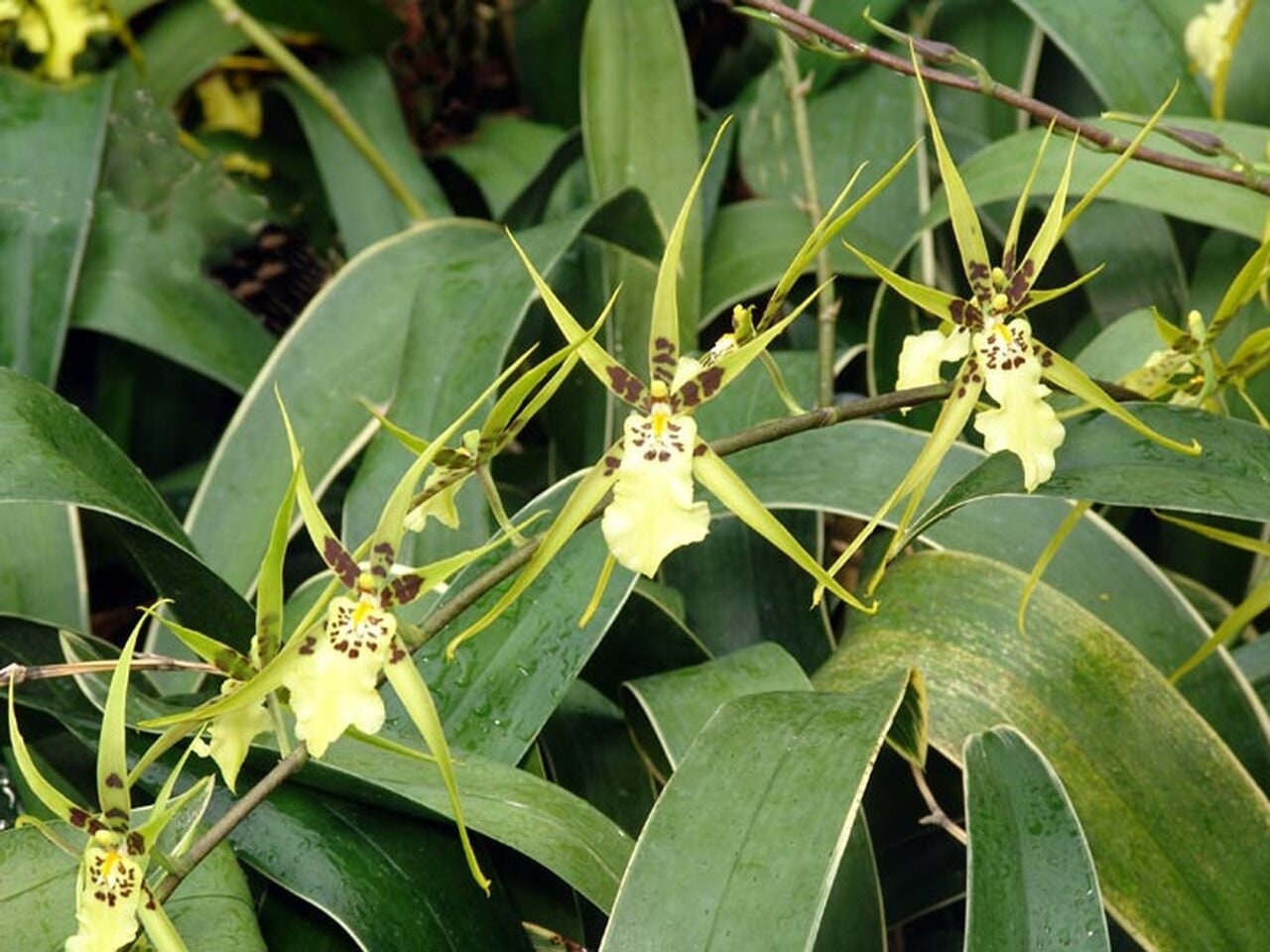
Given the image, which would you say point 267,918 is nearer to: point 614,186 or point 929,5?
point 614,186

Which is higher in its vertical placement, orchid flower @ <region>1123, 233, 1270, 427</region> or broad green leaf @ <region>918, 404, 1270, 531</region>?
orchid flower @ <region>1123, 233, 1270, 427</region>

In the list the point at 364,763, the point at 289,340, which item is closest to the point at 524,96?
the point at 289,340

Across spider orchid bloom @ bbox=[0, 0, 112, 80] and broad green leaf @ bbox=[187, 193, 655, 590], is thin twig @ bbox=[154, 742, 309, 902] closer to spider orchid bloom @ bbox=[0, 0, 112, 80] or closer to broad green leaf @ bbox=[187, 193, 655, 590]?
broad green leaf @ bbox=[187, 193, 655, 590]

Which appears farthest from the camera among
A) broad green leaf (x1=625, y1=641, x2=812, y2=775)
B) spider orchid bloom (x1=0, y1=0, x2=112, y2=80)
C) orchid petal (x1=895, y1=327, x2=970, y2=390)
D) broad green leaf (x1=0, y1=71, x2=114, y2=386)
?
spider orchid bloom (x1=0, y1=0, x2=112, y2=80)

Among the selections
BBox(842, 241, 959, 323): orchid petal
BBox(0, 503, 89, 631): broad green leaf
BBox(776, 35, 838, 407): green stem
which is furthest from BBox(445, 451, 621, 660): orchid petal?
BBox(0, 503, 89, 631): broad green leaf

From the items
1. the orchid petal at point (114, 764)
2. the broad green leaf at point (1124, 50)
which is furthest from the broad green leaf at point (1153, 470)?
the broad green leaf at point (1124, 50)

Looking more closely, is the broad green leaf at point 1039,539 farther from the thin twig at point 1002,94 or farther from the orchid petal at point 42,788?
the orchid petal at point 42,788
